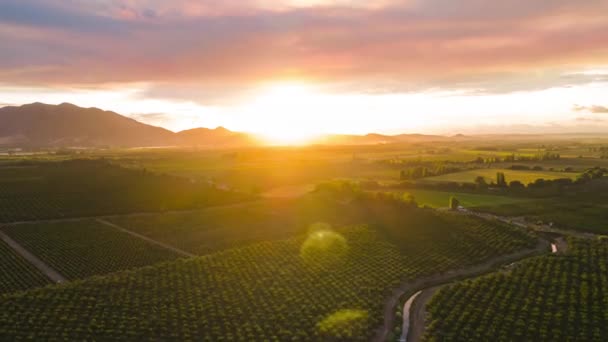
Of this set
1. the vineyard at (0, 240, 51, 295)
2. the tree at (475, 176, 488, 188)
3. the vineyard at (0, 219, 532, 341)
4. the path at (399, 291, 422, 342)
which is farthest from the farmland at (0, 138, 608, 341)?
the tree at (475, 176, 488, 188)

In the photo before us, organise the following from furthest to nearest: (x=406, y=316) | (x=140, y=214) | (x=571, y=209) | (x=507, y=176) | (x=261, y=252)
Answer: (x=507, y=176), (x=140, y=214), (x=571, y=209), (x=261, y=252), (x=406, y=316)

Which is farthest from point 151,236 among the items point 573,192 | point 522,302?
point 573,192

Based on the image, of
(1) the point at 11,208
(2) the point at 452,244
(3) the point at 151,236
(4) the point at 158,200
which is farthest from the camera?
(4) the point at 158,200

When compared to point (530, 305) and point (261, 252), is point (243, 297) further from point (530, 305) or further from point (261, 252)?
point (530, 305)

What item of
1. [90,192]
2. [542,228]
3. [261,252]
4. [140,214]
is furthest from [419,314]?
[90,192]

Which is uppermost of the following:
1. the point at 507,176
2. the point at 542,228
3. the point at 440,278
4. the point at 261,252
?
the point at 507,176

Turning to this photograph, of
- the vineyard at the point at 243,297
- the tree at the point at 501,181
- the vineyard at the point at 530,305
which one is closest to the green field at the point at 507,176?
the tree at the point at 501,181

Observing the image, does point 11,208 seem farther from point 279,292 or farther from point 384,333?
point 384,333

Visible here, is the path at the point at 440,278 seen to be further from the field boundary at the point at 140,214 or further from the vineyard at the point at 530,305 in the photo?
the field boundary at the point at 140,214
